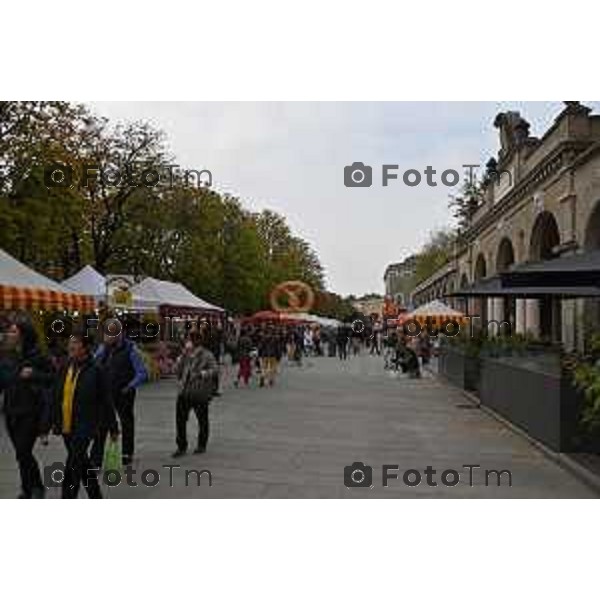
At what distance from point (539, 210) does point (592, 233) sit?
4.63m

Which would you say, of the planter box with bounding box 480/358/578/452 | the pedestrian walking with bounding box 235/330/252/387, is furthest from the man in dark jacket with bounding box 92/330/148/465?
the pedestrian walking with bounding box 235/330/252/387

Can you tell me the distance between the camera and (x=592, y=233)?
21.2 m

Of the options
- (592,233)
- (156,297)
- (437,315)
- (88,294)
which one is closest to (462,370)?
(592,233)

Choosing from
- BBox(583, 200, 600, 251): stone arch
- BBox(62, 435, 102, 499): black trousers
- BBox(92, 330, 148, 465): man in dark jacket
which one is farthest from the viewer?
BBox(583, 200, 600, 251): stone arch

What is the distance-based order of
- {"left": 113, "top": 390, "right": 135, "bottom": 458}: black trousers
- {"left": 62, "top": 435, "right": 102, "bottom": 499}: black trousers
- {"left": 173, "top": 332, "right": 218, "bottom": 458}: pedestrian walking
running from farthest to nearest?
{"left": 173, "top": 332, "right": 218, "bottom": 458}: pedestrian walking < {"left": 113, "top": 390, "right": 135, "bottom": 458}: black trousers < {"left": 62, "top": 435, "right": 102, "bottom": 499}: black trousers

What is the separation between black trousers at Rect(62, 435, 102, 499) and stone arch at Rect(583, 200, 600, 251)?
1496 centimetres

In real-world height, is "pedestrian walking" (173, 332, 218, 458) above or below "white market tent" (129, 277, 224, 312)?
below

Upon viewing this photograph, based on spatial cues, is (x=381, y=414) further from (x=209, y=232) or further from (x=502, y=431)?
(x=209, y=232)

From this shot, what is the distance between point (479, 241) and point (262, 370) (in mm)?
15905

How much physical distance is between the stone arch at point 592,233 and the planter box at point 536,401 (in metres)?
3.95

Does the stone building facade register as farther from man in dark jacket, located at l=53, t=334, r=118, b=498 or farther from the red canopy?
man in dark jacket, located at l=53, t=334, r=118, b=498

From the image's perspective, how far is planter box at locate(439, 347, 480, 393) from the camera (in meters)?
24.5

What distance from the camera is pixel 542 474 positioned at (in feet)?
36.9

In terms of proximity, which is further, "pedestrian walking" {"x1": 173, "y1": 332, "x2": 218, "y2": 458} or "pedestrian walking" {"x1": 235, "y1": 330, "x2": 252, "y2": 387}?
"pedestrian walking" {"x1": 235, "y1": 330, "x2": 252, "y2": 387}
